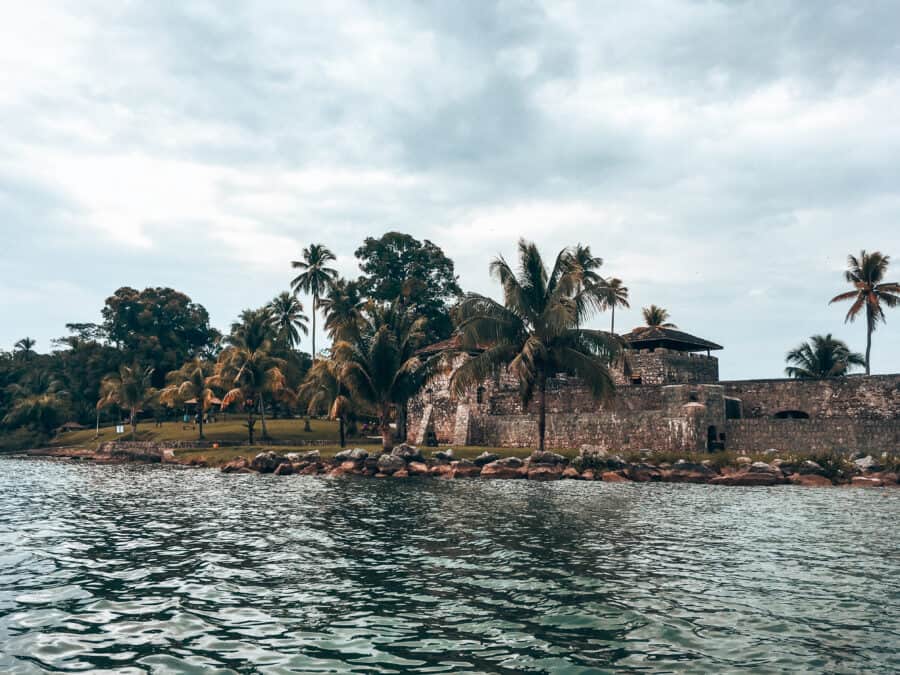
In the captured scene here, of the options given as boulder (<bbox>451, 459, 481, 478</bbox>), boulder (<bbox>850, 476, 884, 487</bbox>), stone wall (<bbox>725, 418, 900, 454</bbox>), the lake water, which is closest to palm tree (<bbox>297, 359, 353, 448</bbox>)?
boulder (<bbox>451, 459, 481, 478</bbox>)

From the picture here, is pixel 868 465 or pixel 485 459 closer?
pixel 868 465

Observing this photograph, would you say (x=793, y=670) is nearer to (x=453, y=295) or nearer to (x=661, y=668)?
(x=661, y=668)

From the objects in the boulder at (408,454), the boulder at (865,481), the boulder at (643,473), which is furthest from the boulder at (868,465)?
the boulder at (408,454)

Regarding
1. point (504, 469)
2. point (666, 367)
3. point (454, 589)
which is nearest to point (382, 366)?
point (504, 469)

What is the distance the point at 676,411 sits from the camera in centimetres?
3831

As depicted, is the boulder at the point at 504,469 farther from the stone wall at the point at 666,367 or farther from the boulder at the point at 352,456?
the stone wall at the point at 666,367

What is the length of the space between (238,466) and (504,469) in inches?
681

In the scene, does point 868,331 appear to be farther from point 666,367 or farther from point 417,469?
point 417,469

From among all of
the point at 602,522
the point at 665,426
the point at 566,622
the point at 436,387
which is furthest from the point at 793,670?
the point at 436,387

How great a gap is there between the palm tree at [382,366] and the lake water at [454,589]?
20157 mm

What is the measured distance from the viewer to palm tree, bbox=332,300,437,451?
4062cm

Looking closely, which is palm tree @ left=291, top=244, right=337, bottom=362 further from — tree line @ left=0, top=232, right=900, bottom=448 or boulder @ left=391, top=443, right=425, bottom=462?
boulder @ left=391, top=443, right=425, bottom=462

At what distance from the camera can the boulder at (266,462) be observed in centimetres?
3991

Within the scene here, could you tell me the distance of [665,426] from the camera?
127ft
